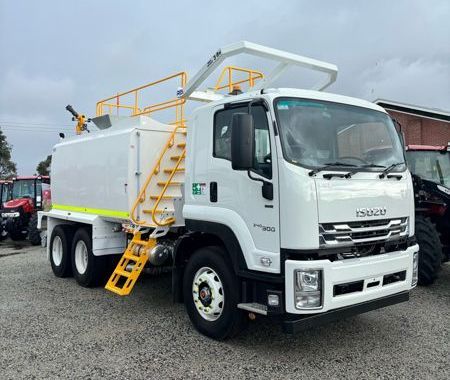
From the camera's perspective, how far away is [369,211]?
441cm

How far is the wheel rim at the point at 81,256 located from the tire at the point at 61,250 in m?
0.47

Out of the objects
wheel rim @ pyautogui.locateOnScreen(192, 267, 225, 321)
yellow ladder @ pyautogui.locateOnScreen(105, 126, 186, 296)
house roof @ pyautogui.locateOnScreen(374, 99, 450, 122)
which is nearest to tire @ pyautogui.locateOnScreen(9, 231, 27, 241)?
A: yellow ladder @ pyautogui.locateOnScreen(105, 126, 186, 296)

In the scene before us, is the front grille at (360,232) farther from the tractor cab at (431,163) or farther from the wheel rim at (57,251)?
the wheel rim at (57,251)

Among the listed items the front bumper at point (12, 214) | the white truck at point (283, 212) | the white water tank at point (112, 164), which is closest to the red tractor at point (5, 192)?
the front bumper at point (12, 214)

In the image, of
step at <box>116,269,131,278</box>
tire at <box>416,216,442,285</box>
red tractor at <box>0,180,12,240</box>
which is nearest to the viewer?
step at <box>116,269,131,278</box>

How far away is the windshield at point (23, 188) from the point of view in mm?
16094

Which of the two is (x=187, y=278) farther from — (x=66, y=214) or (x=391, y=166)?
(x=66, y=214)

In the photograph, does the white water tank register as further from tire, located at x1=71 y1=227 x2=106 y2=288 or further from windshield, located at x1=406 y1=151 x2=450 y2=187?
windshield, located at x1=406 y1=151 x2=450 y2=187

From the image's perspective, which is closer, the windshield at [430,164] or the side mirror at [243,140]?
the side mirror at [243,140]

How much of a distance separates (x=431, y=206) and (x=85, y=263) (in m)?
5.94

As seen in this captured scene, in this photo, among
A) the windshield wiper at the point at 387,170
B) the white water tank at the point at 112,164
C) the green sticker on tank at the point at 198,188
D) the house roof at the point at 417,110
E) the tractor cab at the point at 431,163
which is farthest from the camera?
the house roof at the point at 417,110

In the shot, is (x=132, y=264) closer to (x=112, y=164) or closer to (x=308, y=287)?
(x=112, y=164)

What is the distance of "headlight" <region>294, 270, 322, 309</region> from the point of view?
13.1 ft

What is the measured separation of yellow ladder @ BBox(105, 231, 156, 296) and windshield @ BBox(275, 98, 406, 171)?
2.72 m
